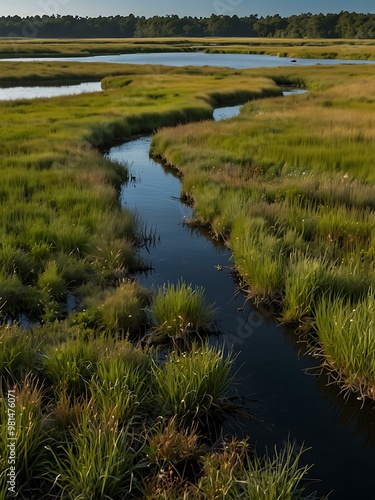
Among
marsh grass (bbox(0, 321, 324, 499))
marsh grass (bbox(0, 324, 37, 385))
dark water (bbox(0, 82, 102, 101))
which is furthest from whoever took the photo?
dark water (bbox(0, 82, 102, 101))

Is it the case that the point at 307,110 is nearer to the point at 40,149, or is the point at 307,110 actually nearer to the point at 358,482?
the point at 40,149

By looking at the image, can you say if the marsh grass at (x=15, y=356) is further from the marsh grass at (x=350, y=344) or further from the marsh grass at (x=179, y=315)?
the marsh grass at (x=350, y=344)

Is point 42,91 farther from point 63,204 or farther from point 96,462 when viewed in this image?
point 96,462

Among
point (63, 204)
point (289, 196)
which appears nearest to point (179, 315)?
point (63, 204)

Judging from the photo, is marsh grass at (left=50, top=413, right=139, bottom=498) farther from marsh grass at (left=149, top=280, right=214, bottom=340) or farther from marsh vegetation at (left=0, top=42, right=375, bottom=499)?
marsh grass at (left=149, top=280, right=214, bottom=340)

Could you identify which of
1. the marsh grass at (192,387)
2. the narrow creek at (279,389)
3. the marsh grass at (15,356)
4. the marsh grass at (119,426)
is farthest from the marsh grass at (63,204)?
the marsh grass at (192,387)

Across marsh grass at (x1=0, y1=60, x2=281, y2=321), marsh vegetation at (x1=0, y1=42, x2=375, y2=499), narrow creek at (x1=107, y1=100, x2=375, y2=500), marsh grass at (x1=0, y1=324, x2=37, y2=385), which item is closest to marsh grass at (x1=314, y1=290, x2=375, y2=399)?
marsh vegetation at (x1=0, y1=42, x2=375, y2=499)

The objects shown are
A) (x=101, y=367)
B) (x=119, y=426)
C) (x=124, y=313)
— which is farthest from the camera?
(x=124, y=313)

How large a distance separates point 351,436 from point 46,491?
11.4ft

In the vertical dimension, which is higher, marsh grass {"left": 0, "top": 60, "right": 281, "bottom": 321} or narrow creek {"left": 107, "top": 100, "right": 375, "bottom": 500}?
marsh grass {"left": 0, "top": 60, "right": 281, "bottom": 321}

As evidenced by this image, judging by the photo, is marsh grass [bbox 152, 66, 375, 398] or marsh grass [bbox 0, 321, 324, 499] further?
marsh grass [bbox 152, 66, 375, 398]

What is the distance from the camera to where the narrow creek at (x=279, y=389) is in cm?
551

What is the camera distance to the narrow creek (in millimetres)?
5508

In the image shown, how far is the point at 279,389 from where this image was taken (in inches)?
268
